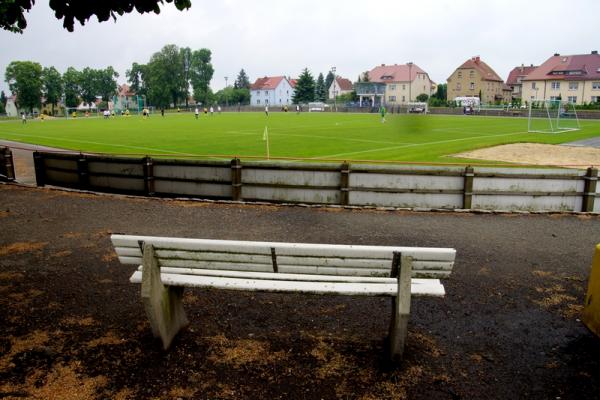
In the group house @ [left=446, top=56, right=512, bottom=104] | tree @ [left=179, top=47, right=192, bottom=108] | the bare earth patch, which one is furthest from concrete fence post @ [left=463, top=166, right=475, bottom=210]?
tree @ [left=179, top=47, right=192, bottom=108]

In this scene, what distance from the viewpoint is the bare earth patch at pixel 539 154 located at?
21891 mm

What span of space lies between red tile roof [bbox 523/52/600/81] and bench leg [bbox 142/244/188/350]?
356ft

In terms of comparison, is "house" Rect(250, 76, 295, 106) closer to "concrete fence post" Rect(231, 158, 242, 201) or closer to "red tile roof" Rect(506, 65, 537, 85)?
"red tile roof" Rect(506, 65, 537, 85)

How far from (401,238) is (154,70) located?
13347cm

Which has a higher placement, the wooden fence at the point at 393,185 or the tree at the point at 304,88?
the tree at the point at 304,88

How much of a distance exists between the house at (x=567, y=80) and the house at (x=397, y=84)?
75.5ft

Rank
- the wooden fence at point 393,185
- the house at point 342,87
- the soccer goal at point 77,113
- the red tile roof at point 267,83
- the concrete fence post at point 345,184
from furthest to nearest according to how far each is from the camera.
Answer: the house at point 342,87, the red tile roof at point 267,83, the soccer goal at point 77,113, the concrete fence post at point 345,184, the wooden fence at point 393,185

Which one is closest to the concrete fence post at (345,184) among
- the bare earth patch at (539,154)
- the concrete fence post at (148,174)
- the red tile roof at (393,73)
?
the concrete fence post at (148,174)

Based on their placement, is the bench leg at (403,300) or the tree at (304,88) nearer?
the bench leg at (403,300)

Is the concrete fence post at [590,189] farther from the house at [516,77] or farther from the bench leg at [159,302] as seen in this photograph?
the house at [516,77]

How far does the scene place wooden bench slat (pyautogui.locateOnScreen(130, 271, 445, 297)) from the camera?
420cm

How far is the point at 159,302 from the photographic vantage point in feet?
14.6

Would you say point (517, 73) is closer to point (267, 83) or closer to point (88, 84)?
point (267, 83)

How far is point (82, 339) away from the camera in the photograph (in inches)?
189
